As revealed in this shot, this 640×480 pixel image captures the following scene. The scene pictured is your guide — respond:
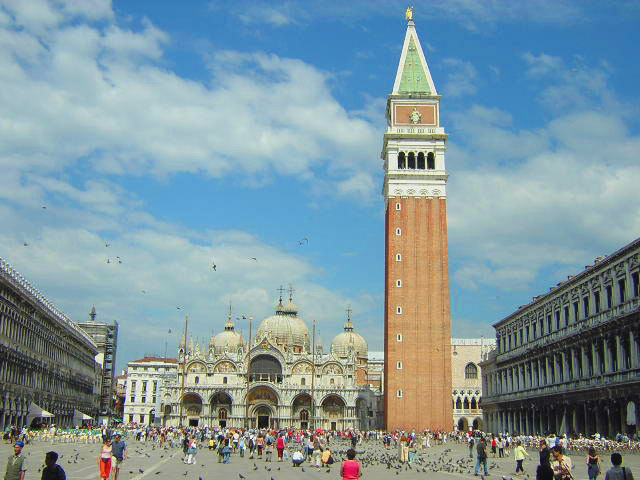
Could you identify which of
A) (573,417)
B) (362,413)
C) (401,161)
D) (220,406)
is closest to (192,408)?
(220,406)

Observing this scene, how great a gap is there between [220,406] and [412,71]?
1886 inches

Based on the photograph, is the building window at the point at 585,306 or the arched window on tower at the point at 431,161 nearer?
the building window at the point at 585,306

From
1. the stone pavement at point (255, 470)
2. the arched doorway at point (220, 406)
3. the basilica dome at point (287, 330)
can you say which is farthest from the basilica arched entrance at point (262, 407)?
Result: the stone pavement at point (255, 470)

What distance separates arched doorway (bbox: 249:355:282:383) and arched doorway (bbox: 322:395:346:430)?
690cm

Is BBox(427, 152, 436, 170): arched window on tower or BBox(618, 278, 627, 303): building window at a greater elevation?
BBox(427, 152, 436, 170): arched window on tower

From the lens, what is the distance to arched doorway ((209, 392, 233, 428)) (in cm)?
9281

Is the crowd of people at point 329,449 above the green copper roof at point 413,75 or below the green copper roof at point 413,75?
below

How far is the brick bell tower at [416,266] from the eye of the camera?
228 feet

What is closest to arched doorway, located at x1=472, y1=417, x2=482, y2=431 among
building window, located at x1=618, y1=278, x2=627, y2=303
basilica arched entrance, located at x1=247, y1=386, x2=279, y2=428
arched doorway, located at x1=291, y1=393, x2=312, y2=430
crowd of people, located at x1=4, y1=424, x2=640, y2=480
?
crowd of people, located at x1=4, y1=424, x2=640, y2=480

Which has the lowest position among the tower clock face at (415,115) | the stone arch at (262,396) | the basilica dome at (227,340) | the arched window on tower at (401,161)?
the stone arch at (262,396)

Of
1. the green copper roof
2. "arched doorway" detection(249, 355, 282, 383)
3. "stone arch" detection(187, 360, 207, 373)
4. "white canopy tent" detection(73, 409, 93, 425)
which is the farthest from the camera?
"arched doorway" detection(249, 355, 282, 383)

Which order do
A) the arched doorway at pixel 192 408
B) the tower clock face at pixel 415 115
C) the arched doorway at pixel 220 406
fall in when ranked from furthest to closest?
1. the arched doorway at pixel 220 406
2. the arched doorway at pixel 192 408
3. the tower clock face at pixel 415 115

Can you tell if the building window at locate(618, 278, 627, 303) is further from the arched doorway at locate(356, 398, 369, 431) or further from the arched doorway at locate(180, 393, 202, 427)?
the arched doorway at locate(180, 393, 202, 427)

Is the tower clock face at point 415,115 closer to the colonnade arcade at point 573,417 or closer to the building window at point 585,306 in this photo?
the colonnade arcade at point 573,417
